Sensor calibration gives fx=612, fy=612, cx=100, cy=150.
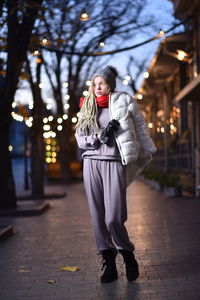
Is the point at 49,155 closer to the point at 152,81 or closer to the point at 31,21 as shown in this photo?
the point at 152,81

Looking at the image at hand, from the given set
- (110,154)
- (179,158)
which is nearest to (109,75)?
(110,154)

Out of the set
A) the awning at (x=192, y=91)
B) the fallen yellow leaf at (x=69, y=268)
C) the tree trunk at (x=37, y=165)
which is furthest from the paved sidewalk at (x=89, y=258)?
the tree trunk at (x=37, y=165)

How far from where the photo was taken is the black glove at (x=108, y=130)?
231 inches

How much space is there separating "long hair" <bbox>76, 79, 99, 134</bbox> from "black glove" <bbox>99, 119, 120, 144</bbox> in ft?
0.48

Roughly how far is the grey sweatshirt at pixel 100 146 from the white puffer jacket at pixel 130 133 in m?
0.10

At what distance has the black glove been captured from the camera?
5.88 m

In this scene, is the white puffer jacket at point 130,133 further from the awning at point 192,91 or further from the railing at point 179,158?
the railing at point 179,158

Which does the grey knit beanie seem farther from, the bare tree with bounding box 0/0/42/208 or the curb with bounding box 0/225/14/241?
the bare tree with bounding box 0/0/42/208

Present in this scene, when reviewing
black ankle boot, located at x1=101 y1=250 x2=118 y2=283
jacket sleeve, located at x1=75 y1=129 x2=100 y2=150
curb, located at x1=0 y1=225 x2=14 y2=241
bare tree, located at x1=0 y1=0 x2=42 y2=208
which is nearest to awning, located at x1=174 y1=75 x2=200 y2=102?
bare tree, located at x1=0 y1=0 x2=42 y2=208

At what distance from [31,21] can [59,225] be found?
513cm

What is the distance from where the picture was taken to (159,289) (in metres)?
5.71

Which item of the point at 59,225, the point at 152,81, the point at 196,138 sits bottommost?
the point at 59,225

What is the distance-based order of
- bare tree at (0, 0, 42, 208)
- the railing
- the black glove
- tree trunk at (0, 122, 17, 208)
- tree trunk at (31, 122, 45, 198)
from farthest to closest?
tree trunk at (31, 122, 45, 198) < the railing < tree trunk at (0, 122, 17, 208) < bare tree at (0, 0, 42, 208) < the black glove

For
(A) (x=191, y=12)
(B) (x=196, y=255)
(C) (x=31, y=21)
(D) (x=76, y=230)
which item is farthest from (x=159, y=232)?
(A) (x=191, y=12)
